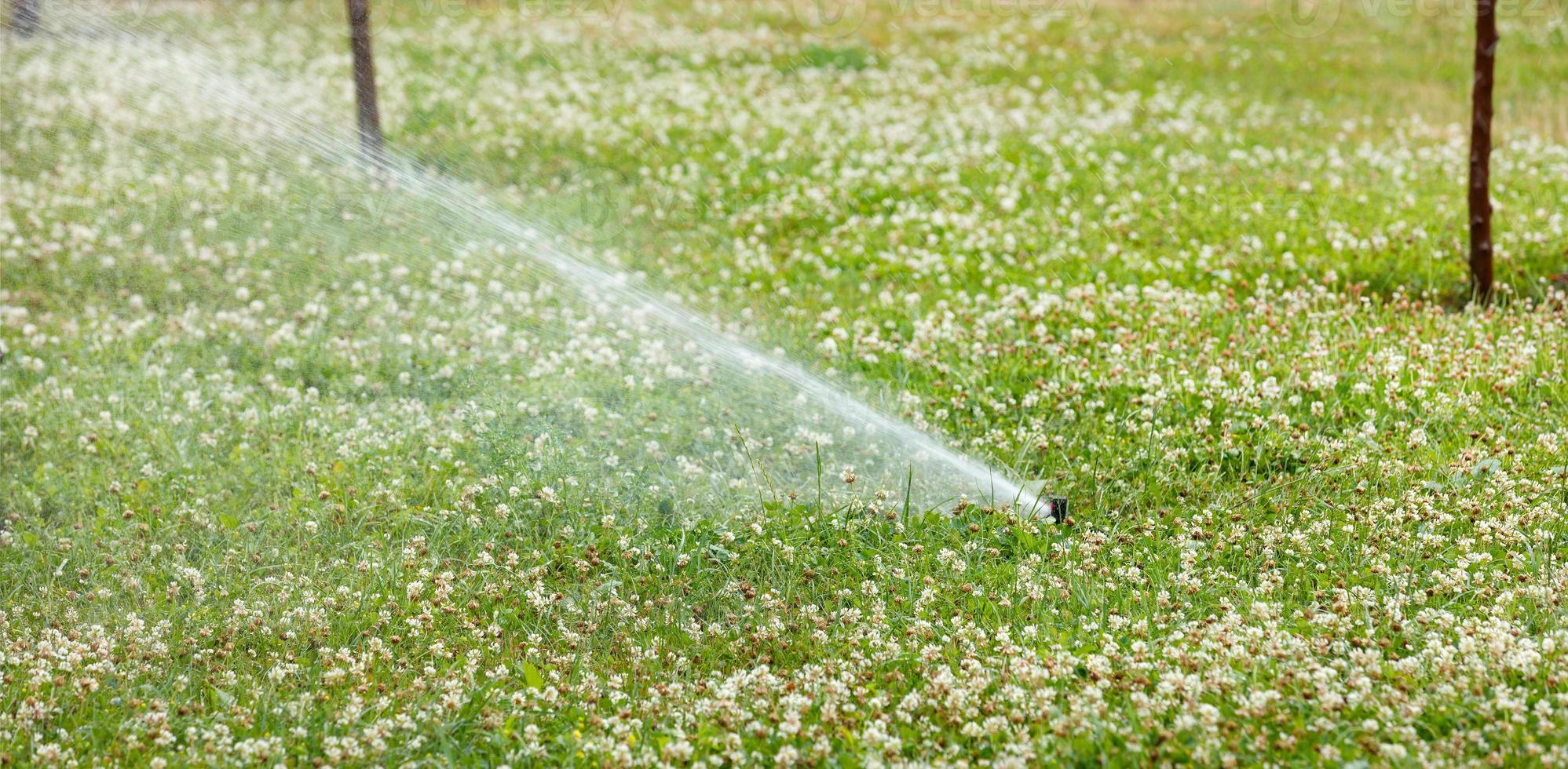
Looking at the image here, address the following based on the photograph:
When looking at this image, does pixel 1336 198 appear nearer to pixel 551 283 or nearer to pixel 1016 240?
pixel 1016 240

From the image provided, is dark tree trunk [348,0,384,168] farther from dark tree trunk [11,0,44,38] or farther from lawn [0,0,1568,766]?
dark tree trunk [11,0,44,38]

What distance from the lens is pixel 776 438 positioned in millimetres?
6238

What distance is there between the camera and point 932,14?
57.9 ft

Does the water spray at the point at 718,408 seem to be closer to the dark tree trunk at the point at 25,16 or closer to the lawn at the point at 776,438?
the lawn at the point at 776,438

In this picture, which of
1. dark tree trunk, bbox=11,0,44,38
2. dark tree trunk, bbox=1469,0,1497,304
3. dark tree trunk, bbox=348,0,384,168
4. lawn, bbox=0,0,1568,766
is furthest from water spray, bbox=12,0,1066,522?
dark tree trunk, bbox=11,0,44,38

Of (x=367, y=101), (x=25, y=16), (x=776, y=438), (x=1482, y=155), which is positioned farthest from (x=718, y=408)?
(x=25, y=16)

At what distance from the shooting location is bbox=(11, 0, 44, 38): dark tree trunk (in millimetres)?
15633

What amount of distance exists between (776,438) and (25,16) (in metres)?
14.7

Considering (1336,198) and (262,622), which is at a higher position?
(1336,198)

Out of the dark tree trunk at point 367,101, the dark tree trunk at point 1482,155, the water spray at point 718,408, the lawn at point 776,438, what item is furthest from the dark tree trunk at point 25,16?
the dark tree trunk at point 1482,155

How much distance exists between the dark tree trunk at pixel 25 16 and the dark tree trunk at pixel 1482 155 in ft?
49.4

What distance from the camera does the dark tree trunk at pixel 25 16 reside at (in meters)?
15.6

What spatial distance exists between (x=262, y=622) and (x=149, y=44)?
13.5m

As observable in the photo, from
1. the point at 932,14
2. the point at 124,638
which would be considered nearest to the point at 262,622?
the point at 124,638
